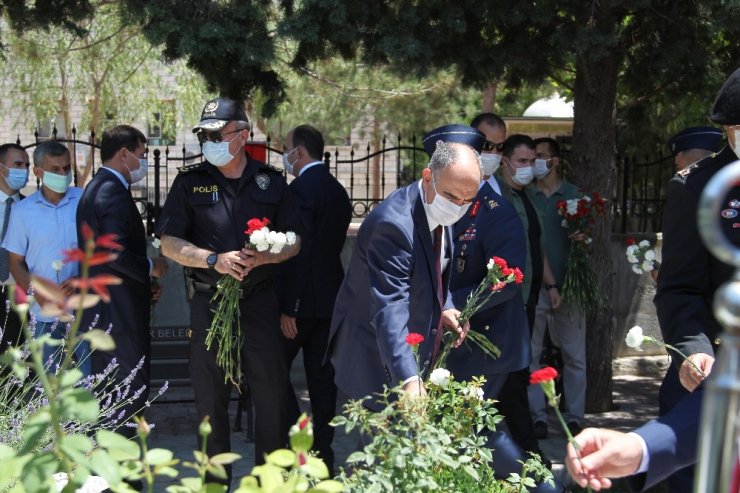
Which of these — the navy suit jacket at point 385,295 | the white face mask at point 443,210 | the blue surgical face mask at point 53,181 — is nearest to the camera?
the navy suit jacket at point 385,295

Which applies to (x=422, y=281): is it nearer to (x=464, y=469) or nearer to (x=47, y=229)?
(x=464, y=469)

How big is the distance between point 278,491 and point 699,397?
4.15 ft

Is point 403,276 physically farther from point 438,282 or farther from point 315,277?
point 315,277

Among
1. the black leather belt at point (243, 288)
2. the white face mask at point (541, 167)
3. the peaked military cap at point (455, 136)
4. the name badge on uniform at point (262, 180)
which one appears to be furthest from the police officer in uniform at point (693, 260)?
the white face mask at point (541, 167)

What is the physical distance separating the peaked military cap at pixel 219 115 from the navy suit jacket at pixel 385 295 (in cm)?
159

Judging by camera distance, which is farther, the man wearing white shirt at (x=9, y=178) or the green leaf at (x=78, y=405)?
the man wearing white shirt at (x=9, y=178)

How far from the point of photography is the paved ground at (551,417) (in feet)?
22.5

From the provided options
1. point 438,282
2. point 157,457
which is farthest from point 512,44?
point 157,457

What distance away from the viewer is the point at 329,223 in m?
6.45

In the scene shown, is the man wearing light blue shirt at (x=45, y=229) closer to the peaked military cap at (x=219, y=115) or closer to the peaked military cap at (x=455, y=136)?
the peaked military cap at (x=219, y=115)

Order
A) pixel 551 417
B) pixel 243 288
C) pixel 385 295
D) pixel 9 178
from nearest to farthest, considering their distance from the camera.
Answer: pixel 385 295 < pixel 243 288 < pixel 9 178 < pixel 551 417

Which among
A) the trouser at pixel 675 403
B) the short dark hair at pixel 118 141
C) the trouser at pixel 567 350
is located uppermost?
the short dark hair at pixel 118 141

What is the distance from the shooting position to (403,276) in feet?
13.4

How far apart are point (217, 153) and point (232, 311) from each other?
0.91m
